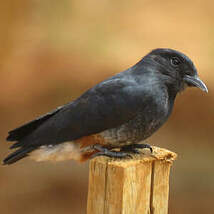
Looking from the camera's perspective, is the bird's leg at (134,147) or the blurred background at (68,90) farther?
the blurred background at (68,90)

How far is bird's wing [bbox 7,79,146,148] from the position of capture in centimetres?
400

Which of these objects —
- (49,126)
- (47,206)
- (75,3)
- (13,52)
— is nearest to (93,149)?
(49,126)

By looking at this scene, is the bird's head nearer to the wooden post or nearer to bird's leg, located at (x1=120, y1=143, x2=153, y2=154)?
bird's leg, located at (x1=120, y1=143, x2=153, y2=154)

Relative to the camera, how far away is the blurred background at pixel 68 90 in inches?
318

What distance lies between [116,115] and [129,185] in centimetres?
67

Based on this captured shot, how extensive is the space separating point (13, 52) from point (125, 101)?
490 centimetres

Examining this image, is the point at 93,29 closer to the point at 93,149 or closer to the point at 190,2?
the point at 190,2

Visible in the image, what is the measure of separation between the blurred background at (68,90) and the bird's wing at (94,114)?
152 inches

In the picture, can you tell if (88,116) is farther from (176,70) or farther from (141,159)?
(176,70)

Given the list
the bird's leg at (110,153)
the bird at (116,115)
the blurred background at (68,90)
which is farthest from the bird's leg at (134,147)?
the blurred background at (68,90)

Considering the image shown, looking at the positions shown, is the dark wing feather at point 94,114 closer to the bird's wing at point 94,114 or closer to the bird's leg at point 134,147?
the bird's wing at point 94,114

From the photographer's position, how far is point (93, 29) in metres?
9.02

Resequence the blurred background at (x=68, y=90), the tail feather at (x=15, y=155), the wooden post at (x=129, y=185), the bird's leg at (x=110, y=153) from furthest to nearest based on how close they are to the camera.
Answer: the blurred background at (x=68, y=90)
the tail feather at (x=15, y=155)
the bird's leg at (x=110, y=153)
the wooden post at (x=129, y=185)

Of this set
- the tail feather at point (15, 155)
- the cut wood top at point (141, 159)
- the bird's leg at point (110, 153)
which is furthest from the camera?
the tail feather at point (15, 155)
